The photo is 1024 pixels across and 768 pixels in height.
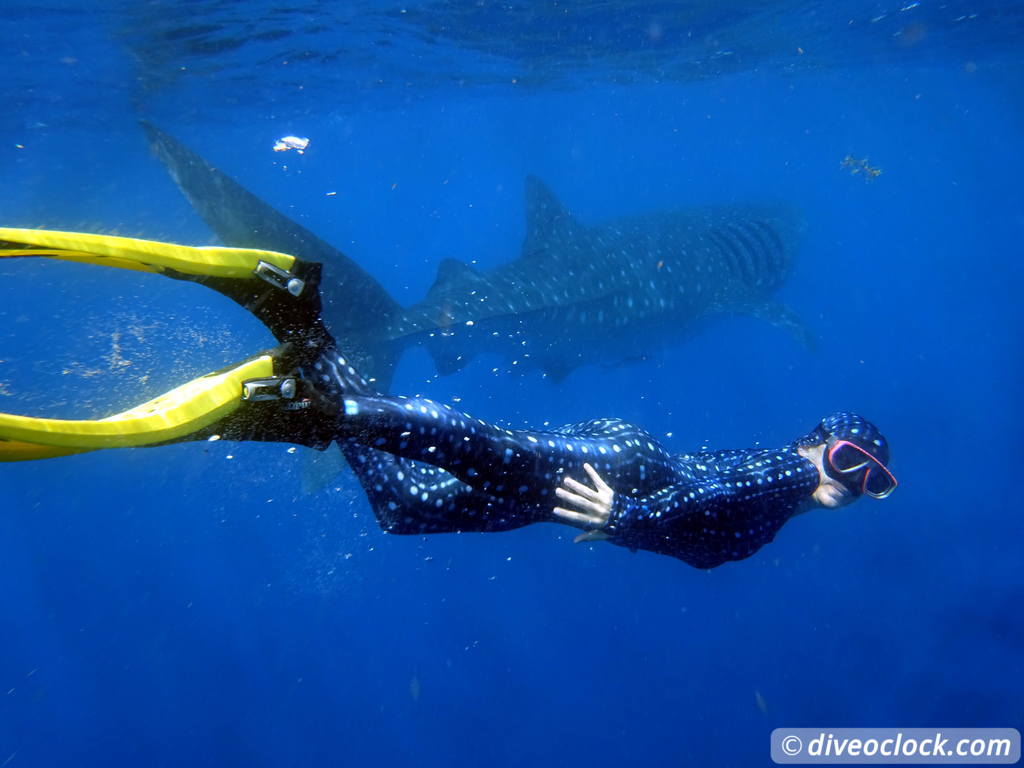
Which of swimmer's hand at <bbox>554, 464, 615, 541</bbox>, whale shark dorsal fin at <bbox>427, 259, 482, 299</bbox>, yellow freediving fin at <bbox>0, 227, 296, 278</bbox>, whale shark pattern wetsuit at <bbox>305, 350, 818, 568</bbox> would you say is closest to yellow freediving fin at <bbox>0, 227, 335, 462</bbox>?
yellow freediving fin at <bbox>0, 227, 296, 278</bbox>

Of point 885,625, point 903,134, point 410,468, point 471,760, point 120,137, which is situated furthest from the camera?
point 903,134

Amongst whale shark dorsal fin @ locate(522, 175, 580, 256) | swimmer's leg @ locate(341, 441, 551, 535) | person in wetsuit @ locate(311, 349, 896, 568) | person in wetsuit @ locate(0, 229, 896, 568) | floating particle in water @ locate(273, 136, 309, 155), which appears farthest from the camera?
floating particle in water @ locate(273, 136, 309, 155)

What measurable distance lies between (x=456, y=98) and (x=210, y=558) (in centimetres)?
2004

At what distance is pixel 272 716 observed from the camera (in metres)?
11.8

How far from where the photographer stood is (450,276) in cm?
838

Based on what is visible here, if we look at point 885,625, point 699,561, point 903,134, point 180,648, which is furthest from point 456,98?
point 903,134

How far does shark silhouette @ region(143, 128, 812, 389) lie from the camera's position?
619cm

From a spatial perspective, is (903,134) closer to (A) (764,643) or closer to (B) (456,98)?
(B) (456,98)

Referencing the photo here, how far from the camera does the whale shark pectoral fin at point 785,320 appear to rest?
12353mm

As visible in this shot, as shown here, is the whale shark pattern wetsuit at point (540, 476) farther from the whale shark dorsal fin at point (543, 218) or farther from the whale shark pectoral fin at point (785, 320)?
the whale shark pectoral fin at point (785, 320)

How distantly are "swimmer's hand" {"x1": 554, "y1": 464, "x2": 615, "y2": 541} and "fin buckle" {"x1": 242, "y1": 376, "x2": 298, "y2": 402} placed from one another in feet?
5.87

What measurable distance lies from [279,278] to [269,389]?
45 cm

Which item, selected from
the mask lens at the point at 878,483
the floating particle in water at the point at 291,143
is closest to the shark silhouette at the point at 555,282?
the mask lens at the point at 878,483

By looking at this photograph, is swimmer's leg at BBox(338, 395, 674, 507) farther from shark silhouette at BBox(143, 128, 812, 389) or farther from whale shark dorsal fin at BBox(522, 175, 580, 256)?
whale shark dorsal fin at BBox(522, 175, 580, 256)
